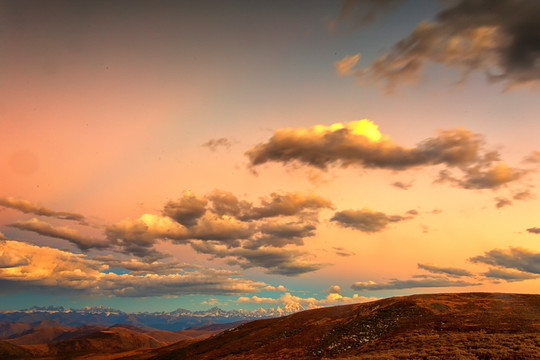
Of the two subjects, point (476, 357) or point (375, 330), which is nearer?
point (476, 357)

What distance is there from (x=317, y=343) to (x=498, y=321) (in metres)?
31.5

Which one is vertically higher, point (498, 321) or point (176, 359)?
point (498, 321)

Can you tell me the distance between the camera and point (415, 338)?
50094 millimetres

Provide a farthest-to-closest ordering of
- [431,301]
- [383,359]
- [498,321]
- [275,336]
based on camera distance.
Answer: [275,336] < [431,301] < [498,321] < [383,359]

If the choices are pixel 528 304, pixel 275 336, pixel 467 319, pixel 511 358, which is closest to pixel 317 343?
pixel 275 336

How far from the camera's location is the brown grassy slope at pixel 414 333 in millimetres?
40094

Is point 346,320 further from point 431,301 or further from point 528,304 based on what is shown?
point 528,304

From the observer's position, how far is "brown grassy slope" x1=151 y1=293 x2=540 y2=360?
40.1 m

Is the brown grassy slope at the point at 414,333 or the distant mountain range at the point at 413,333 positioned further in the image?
the brown grassy slope at the point at 414,333

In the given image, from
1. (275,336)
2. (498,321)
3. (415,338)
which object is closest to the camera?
(415,338)

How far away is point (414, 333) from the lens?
54.0 meters

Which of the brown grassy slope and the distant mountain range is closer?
the distant mountain range

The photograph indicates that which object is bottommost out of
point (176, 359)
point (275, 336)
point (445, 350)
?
point (176, 359)

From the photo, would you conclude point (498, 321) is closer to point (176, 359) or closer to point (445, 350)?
point (445, 350)
